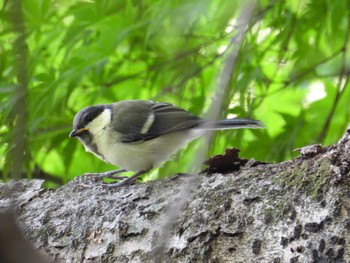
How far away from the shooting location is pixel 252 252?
42.4 inches

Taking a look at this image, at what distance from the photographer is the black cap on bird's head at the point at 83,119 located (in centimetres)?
229

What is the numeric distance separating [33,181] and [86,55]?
2.55 ft

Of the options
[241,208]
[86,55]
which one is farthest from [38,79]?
[241,208]

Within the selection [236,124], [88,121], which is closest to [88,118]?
[88,121]

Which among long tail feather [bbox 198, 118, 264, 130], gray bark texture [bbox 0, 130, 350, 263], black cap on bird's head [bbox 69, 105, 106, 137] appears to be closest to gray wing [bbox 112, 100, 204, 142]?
black cap on bird's head [bbox 69, 105, 106, 137]

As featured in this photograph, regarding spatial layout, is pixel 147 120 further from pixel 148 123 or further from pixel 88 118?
pixel 88 118

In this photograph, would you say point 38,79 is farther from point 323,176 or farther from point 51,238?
point 323,176

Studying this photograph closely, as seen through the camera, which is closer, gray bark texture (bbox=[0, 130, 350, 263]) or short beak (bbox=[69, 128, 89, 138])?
gray bark texture (bbox=[0, 130, 350, 263])

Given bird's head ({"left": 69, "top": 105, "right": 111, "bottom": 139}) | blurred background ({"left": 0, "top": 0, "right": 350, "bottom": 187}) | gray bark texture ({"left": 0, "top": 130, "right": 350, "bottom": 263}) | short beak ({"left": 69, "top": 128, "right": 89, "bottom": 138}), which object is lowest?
gray bark texture ({"left": 0, "top": 130, "right": 350, "bottom": 263})

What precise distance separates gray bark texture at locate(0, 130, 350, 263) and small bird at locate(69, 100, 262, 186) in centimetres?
89

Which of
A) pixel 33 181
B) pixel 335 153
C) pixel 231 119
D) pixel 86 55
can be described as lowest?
pixel 33 181

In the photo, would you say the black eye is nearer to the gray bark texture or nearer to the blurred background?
the blurred background

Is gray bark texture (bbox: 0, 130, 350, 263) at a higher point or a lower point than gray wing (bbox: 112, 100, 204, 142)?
lower

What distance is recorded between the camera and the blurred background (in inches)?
80.4
